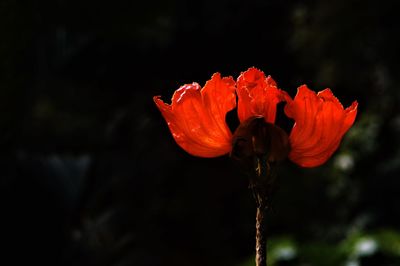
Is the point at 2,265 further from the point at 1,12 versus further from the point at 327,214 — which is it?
the point at 327,214

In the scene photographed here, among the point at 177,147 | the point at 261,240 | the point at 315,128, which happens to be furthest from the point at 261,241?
the point at 177,147

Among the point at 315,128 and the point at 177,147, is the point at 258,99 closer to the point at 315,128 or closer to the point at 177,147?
the point at 315,128

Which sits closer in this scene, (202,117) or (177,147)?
(202,117)

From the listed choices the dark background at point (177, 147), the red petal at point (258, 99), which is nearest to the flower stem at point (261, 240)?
the red petal at point (258, 99)

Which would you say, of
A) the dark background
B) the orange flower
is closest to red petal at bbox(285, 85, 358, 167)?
the orange flower

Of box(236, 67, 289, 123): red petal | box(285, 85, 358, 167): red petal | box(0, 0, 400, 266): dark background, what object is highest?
box(0, 0, 400, 266): dark background

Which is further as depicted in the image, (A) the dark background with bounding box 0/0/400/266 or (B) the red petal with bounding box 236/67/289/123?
(A) the dark background with bounding box 0/0/400/266

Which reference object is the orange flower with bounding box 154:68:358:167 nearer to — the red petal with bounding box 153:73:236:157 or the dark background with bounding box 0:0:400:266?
the red petal with bounding box 153:73:236:157

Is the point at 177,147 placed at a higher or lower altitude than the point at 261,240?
higher
